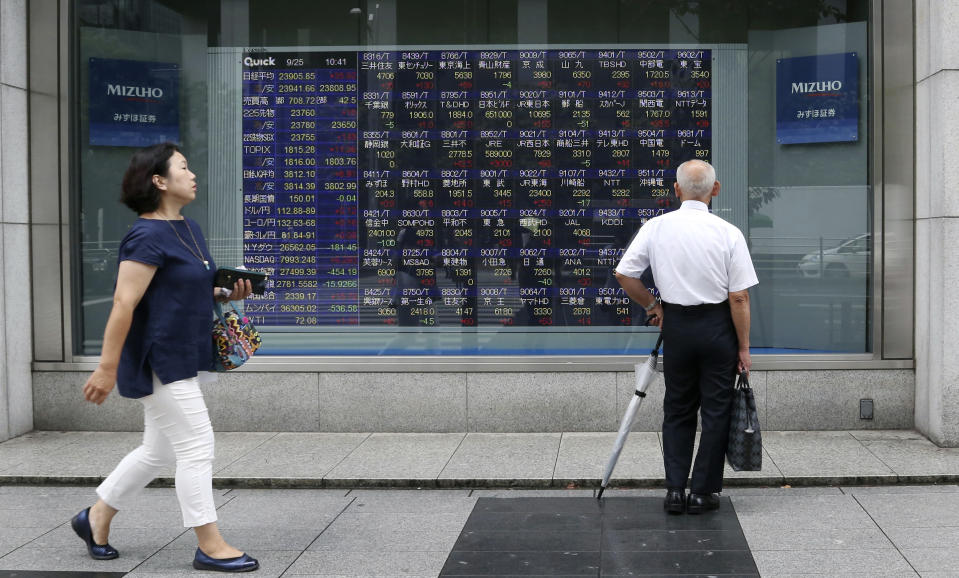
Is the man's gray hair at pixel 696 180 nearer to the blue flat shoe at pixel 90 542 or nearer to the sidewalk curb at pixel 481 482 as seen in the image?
the sidewalk curb at pixel 481 482

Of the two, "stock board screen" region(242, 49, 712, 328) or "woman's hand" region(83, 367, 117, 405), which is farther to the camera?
"stock board screen" region(242, 49, 712, 328)

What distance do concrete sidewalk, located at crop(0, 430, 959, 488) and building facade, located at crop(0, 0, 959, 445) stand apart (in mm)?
258

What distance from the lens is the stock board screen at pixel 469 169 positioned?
827 cm

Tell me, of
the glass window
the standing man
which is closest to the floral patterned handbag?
the standing man

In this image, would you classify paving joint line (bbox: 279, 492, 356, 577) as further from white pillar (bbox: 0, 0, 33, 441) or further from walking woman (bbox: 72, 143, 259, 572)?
white pillar (bbox: 0, 0, 33, 441)

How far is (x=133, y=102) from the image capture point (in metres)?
8.42

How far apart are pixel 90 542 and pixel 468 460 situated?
2728 millimetres

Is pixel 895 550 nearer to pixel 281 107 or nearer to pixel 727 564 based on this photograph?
pixel 727 564

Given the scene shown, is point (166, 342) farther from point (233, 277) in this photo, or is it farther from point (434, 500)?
point (434, 500)

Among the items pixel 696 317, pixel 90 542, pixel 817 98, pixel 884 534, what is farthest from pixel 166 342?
pixel 817 98

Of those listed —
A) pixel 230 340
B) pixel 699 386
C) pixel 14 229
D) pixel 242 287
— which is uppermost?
pixel 14 229

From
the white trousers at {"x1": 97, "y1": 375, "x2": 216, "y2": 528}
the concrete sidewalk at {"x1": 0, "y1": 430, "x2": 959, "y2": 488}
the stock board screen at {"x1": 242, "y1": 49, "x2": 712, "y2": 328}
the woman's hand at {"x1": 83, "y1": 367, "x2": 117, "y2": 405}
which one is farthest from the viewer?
the stock board screen at {"x1": 242, "y1": 49, "x2": 712, "y2": 328}

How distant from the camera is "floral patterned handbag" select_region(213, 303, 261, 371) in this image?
501cm

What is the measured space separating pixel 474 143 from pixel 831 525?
4.15m
